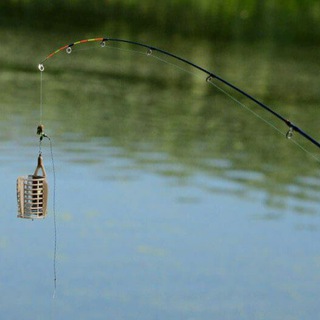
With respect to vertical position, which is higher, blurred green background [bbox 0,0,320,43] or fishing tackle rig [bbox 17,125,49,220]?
blurred green background [bbox 0,0,320,43]

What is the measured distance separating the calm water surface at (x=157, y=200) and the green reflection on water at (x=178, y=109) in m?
0.05

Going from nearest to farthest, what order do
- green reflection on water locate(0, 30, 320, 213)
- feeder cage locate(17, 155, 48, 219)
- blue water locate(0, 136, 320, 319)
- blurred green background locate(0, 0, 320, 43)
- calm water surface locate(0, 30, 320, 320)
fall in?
feeder cage locate(17, 155, 48, 219) < blue water locate(0, 136, 320, 319) < calm water surface locate(0, 30, 320, 320) < green reflection on water locate(0, 30, 320, 213) < blurred green background locate(0, 0, 320, 43)

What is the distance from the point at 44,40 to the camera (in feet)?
103

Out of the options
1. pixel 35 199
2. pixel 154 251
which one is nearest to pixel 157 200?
pixel 154 251

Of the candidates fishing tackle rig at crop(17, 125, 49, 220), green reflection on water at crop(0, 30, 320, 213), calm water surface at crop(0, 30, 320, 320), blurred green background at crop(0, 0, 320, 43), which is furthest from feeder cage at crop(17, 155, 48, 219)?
blurred green background at crop(0, 0, 320, 43)

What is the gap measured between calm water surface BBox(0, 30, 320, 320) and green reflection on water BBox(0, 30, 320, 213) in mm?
48

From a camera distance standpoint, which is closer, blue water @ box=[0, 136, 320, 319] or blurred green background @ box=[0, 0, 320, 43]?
blue water @ box=[0, 136, 320, 319]

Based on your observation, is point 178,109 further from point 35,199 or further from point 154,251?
point 35,199

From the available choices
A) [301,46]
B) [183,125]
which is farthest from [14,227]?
[301,46]

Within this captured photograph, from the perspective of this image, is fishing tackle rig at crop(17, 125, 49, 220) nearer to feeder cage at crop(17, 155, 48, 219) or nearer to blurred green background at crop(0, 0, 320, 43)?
feeder cage at crop(17, 155, 48, 219)

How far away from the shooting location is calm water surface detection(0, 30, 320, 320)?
12.2m

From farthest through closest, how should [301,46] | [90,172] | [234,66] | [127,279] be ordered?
[301,46]
[234,66]
[90,172]
[127,279]

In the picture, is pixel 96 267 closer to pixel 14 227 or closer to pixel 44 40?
pixel 14 227

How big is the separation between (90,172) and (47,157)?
39.6 inches
